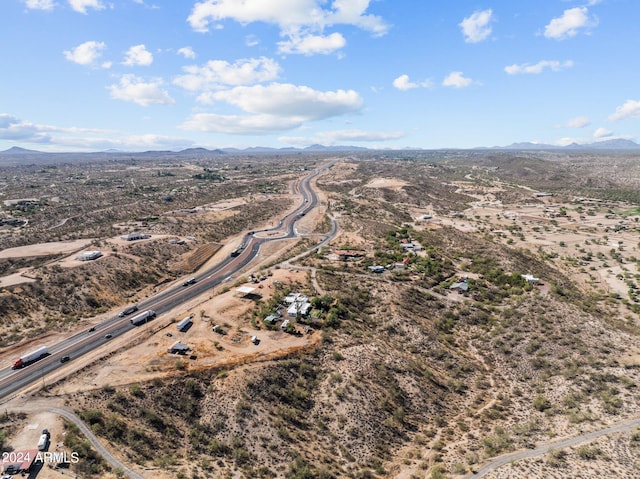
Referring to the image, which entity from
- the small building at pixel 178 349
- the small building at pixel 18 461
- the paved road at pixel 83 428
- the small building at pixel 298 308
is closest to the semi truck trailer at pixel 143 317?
the small building at pixel 178 349

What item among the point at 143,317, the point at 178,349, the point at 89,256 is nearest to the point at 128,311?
the point at 143,317

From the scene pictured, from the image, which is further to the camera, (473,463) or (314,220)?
(314,220)

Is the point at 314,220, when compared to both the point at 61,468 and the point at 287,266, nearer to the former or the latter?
the point at 287,266

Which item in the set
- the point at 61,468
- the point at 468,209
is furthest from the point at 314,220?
the point at 61,468

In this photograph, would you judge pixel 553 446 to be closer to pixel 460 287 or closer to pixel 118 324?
pixel 460 287

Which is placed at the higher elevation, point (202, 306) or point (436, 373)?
point (202, 306)

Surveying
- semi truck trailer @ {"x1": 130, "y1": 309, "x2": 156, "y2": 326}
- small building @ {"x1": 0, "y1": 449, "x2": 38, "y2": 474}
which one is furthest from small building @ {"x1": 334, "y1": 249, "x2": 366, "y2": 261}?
small building @ {"x1": 0, "y1": 449, "x2": 38, "y2": 474}
